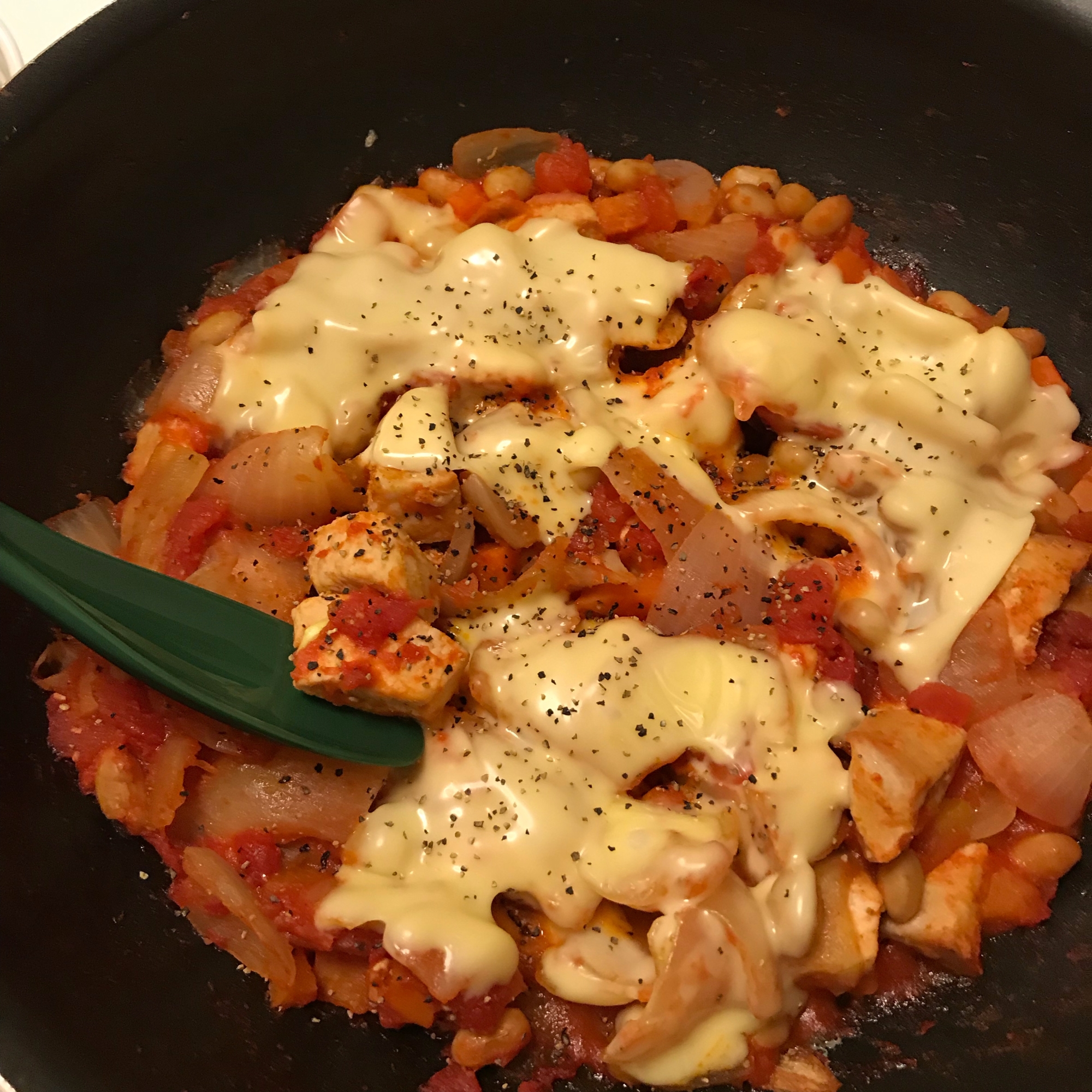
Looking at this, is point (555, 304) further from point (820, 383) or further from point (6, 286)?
point (6, 286)

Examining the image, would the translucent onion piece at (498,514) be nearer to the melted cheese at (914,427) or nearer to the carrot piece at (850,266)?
the melted cheese at (914,427)

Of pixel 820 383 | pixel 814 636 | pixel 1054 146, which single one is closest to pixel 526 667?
pixel 814 636

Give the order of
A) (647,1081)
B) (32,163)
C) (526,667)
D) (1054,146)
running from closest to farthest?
(647,1081)
(526,667)
(32,163)
(1054,146)

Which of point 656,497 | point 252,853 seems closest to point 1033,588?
point 656,497

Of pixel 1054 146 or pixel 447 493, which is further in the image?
pixel 1054 146

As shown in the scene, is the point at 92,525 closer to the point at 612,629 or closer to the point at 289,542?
the point at 289,542

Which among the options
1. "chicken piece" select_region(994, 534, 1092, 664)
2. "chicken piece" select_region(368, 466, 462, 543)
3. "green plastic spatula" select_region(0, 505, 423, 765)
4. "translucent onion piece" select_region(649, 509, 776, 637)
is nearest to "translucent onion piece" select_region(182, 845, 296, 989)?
"green plastic spatula" select_region(0, 505, 423, 765)
